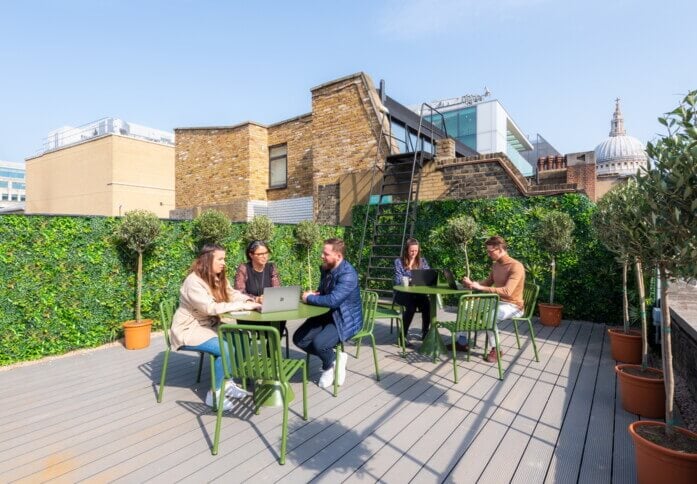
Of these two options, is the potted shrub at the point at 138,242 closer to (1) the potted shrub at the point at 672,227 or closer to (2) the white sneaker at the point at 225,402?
(2) the white sneaker at the point at 225,402

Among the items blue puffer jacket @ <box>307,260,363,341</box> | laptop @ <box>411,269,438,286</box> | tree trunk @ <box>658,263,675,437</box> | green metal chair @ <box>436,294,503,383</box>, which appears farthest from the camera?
laptop @ <box>411,269,438,286</box>

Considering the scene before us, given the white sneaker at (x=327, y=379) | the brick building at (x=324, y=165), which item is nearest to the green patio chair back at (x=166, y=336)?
the white sneaker at (x=327, y=379)

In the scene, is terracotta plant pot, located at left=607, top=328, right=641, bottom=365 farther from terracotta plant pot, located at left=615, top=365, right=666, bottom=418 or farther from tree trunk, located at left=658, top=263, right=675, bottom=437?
tree trunk, located at left=658, top=263, right=675, bottom=437

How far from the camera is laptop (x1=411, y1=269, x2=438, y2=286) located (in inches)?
203

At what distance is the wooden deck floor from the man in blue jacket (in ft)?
0.96

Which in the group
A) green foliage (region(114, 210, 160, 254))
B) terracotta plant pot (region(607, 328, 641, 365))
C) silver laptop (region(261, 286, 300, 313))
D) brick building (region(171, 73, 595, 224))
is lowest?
terracotta plant pot (region(607, 328, 641, 365))

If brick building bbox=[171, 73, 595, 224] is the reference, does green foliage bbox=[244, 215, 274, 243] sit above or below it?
below

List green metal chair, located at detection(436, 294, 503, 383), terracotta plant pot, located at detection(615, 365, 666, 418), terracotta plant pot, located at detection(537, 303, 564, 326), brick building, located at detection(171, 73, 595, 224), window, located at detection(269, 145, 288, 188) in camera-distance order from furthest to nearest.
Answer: window, located at detection(269, 145, 288, 188)
brick building, located at detection(171, 73, 595, 224)
terracotta plant pot, located at detection(537, 303, 564, 326)
green metal chair, located at detection(436, 294, 503, 383)
terracotta plant pot, located at detection(615, 365, 666, 418)

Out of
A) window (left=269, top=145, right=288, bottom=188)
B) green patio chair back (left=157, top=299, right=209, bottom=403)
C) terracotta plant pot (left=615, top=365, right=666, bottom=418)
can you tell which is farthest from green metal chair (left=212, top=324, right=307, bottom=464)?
window (left=269, top=145, right=288, bottom=188)

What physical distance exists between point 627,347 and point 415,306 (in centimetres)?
259

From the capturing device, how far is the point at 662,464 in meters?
2.11

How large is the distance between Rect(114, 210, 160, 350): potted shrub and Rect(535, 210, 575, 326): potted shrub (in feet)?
21.1

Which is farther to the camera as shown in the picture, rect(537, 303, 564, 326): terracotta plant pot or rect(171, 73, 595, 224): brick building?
rect(171, 73, 595, 224): brick building

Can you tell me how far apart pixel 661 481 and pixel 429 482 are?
4.13 ft
